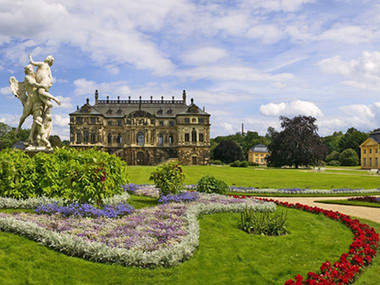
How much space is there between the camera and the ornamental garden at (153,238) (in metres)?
6.68

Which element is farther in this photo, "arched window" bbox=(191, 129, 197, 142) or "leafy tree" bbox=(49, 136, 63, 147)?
Answer: "arched window" bbox=(191, 129, 197, 142)

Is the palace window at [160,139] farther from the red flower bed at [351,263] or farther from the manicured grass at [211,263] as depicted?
the manicured grass at [211,263]

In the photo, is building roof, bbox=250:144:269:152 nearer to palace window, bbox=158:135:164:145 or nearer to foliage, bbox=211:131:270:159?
foliage, bbox=211:131:270:159

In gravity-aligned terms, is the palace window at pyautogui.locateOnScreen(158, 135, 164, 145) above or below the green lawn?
above

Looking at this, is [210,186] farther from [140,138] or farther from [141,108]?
[141,108]

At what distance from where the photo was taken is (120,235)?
822 centimetres

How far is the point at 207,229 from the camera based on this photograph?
10.0m

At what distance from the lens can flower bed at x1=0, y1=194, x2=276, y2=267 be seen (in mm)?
7031

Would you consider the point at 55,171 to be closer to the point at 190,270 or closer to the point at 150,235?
the point at 150,235

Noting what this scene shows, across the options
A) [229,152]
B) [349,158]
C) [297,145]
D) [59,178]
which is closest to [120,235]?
[59,178]

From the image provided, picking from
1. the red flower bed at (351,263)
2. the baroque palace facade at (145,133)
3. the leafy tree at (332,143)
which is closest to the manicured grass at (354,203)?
the red flower bed at (351,263)

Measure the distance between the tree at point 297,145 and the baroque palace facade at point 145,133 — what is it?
57.7 feet

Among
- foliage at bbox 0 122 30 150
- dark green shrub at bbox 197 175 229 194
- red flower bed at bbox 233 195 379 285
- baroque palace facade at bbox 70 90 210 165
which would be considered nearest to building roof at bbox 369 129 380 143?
baroque palace facade at bbox 70 90 210 165

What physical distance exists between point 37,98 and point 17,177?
20.6 ft
